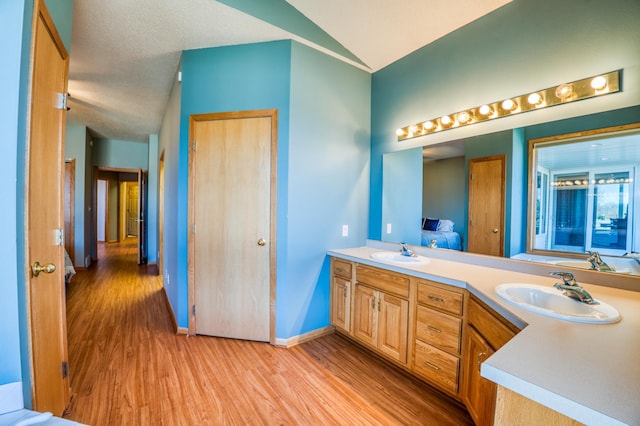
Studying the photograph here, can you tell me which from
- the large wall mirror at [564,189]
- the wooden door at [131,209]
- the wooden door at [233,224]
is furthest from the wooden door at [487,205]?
the wooden door at [131,209]

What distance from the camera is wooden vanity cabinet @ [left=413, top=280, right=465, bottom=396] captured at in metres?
1.60

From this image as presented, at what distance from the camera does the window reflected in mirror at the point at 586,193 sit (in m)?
1.42

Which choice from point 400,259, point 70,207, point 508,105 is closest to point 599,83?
point 508,105

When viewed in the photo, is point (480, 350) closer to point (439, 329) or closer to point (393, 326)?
point (439, 329)

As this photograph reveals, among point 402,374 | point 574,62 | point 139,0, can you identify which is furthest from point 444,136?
point 139,0

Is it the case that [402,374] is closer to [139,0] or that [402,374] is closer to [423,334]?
[423,334]

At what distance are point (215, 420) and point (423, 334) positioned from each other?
1336 millimetres

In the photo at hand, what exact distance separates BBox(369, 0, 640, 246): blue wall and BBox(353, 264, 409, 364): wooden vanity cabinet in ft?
2.44

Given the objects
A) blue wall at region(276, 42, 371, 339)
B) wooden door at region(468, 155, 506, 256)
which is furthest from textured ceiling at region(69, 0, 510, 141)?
wooden door at region(468, 155, 506, 256)

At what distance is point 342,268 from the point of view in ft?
8.04

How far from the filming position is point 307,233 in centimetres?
245

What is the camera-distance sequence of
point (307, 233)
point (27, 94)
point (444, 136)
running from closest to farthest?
point (27, 94) < point (444, 136) < point (307, 233)

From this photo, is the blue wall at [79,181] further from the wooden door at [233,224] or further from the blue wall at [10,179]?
the blue wall at [10,179]

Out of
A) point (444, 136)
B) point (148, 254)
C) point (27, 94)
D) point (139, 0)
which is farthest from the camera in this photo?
point (148, 254)
